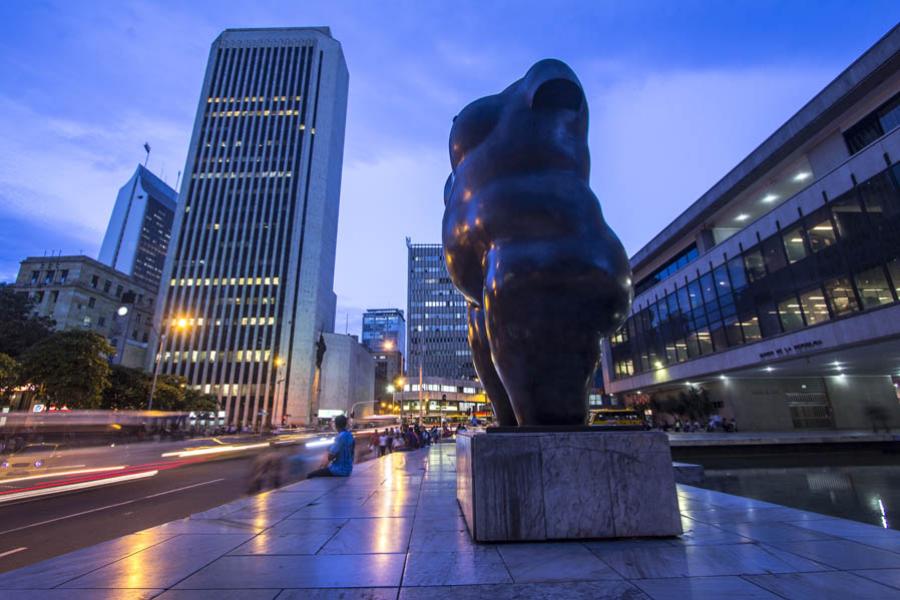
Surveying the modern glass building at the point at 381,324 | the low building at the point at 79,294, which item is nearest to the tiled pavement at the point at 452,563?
the low building at the point at 79,294

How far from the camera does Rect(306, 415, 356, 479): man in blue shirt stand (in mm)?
9203

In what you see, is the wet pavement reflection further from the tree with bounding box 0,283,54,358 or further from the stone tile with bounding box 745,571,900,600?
the tree with bounding box 0,283,54,358

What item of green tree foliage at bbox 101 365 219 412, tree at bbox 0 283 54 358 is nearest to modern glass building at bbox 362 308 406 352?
green tree foliage at bbox 101 365 219 412

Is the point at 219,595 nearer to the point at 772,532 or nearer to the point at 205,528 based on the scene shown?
the point at 205,528

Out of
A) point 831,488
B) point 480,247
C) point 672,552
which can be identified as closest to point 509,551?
point 672,552

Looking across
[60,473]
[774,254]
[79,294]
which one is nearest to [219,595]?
[60,473]

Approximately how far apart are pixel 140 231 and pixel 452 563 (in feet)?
549

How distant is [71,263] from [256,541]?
80.4m

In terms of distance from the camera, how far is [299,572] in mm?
2975

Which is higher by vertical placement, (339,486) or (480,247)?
(480,247)

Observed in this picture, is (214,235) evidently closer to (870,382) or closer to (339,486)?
(339,486)

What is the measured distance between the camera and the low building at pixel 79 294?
196 feet

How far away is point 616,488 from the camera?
386 cm

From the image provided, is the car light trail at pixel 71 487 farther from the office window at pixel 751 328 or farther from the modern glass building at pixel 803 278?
the office window at pixel 751 328
